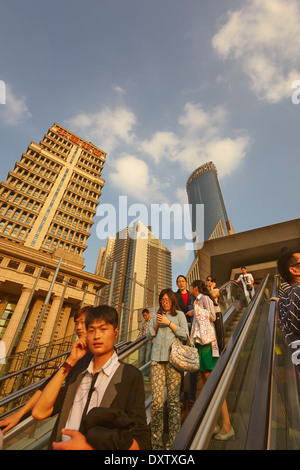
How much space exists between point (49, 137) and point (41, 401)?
58571 mm

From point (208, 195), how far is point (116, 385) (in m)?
129

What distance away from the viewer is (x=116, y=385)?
1227mm

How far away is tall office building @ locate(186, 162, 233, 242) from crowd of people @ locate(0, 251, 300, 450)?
11426 centimetres

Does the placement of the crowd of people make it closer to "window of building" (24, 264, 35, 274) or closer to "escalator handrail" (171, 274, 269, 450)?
"escalator handrail" (171, 274, 269, 450)

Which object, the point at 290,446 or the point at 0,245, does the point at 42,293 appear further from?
the point at 290,446

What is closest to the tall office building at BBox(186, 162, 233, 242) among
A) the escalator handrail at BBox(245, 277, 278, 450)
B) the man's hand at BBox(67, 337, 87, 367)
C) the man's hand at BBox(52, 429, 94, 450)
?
the escalator handrail at BBox(245, 277, 278, 450)

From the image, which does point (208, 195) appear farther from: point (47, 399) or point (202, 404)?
point (47, 399)

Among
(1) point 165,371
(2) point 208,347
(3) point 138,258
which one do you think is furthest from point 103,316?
(3) point 138,258

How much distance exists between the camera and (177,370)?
2508 millimetres

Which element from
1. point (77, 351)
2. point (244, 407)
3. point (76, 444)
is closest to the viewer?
point (76, 444)

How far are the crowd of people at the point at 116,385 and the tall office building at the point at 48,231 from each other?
2222cm

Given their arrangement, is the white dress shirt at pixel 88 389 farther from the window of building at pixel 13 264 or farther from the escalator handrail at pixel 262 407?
the window of building at pixel 13 264

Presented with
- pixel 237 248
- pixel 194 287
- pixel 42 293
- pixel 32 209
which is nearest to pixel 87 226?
pixel 32 209

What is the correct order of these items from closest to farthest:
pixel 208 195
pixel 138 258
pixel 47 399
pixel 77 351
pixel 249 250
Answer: pixel 47 399 → pixel 77 351 → pixel 249 250 → pixel 138 258 → pixel 208 195
